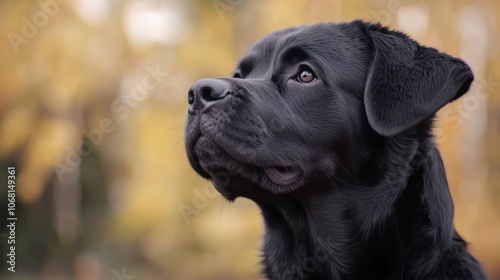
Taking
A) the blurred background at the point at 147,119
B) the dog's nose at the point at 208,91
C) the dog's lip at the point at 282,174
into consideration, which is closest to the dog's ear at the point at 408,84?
the dog's lip at the point at 282,174

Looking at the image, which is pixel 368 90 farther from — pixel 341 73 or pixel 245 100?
pixel 245 100

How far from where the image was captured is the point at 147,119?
870cm

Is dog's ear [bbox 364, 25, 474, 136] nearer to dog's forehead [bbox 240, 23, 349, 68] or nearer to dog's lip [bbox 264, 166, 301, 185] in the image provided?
dog's forehead [bbox 240, 23, 349, 68]

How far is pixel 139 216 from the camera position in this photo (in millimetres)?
8633

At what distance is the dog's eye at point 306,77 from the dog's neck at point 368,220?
0.51 meters

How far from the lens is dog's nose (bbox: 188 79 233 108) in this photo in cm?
287

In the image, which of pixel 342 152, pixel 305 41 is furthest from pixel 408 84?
pixel 305 41

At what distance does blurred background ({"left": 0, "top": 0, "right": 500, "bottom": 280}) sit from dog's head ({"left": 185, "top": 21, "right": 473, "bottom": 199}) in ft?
15.5

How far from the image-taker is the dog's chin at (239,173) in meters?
2.90

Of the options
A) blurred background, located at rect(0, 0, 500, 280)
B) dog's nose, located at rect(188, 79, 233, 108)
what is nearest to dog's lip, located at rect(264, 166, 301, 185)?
dog's nose, located at rect(188, 79, 233, 108)

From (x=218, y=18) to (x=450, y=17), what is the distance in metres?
3.51

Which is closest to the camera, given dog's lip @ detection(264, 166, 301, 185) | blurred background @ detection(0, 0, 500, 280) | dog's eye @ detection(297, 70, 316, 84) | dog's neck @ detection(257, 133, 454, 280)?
dog's neck @ detection(257, 133, 454, 280)

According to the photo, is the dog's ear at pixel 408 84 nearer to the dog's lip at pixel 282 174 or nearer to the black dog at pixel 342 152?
the black dog at pixel 342 152

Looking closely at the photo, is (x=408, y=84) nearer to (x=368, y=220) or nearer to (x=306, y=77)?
(x=306, y=77)
